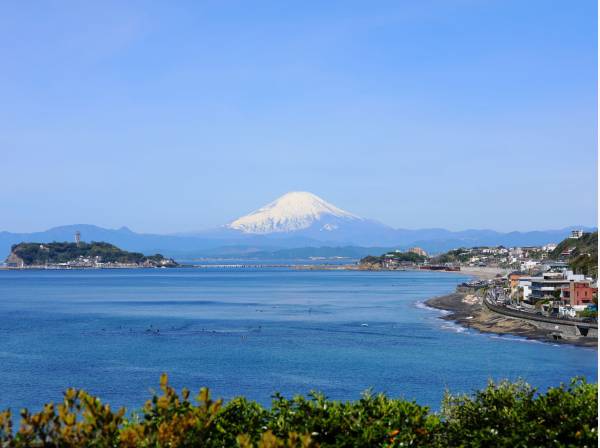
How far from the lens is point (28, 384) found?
115ft

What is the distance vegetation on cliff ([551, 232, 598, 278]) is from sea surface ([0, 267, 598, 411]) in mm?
20225

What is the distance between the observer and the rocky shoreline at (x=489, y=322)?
5034 cm

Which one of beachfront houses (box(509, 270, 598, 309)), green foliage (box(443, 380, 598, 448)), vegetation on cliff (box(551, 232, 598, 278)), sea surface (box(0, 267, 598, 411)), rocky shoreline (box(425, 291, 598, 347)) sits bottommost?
sea surface (box(0, 267, 598, 411))

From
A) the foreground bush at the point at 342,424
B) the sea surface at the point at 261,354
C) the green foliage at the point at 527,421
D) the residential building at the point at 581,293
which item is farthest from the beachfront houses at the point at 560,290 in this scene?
the foreground bush at the point at 342,424

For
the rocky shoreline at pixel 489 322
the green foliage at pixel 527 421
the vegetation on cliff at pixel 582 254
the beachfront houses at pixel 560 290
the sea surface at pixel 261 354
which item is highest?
the vegetation on cliff at pixel 582 254

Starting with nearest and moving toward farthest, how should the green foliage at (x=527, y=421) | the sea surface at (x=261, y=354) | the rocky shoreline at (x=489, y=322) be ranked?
the green foliage at (x=527, y=421)
the sea surface at (x=261, y=354)
the rocky shoreline at (x=489, y=322)

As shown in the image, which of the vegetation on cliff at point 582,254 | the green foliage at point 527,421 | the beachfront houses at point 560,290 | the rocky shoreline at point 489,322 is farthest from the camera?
the vegetation on cliff at point 582,254

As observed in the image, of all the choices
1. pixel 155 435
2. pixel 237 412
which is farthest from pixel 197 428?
pixel 237 412

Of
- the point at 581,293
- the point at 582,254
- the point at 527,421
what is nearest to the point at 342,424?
the point at 527,421

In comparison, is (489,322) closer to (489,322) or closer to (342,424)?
(489,322)

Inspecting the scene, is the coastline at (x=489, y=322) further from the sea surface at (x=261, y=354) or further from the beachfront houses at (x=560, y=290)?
the beachfront houses at (x=560, y=290)

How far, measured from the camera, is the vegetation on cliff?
84.2 m

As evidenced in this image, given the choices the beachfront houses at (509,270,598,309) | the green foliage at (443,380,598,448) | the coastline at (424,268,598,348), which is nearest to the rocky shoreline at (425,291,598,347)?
the coastline at (424,268,598,348)

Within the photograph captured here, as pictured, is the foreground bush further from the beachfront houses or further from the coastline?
the beachfront houses
